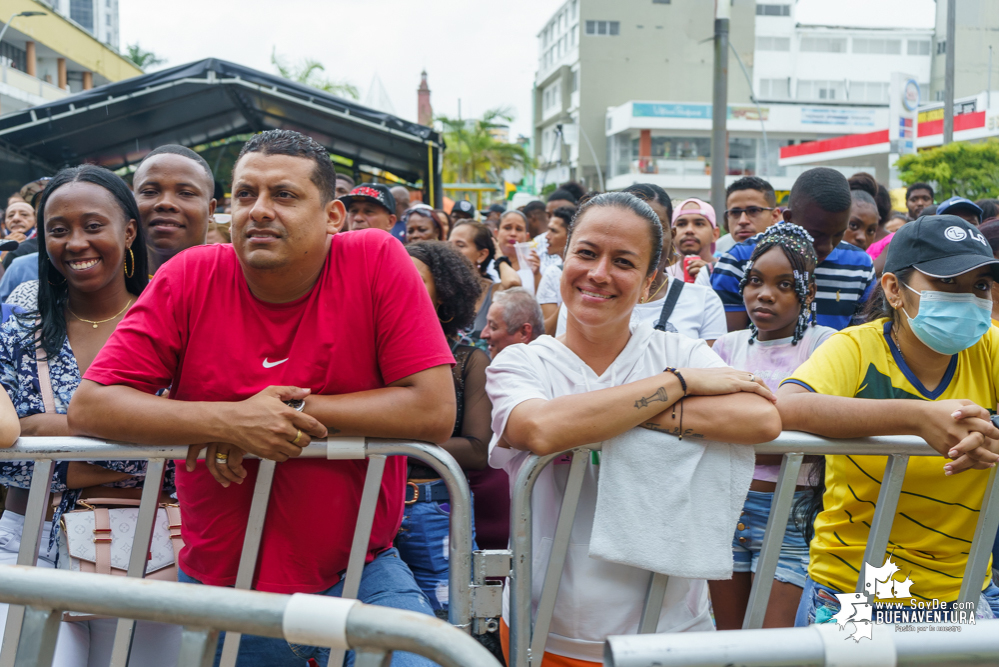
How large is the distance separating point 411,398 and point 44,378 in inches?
51.3

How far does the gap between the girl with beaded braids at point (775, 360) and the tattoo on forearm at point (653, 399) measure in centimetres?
103

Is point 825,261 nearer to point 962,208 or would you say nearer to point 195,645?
point 962,208

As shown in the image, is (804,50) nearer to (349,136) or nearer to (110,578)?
(349,136)

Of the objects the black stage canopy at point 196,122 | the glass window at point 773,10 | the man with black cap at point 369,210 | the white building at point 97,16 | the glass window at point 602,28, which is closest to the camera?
the man with black cap at point 369,210

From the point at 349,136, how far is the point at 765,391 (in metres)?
12.8

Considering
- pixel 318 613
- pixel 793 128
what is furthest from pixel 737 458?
pixel 793 128

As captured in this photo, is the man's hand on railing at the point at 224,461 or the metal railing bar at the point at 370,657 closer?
the metal railing bar at the point at 370,657

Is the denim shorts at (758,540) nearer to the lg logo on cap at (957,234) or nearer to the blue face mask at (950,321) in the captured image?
the blue face mask at (950,321)

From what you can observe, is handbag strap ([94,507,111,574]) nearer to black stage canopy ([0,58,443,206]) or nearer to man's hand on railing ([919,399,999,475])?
man's hand on railing ([919,399,999,475])

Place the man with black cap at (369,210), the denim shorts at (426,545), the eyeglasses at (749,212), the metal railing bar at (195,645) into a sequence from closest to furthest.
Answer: the metal railing bar at (195,645), the denim shorts at (426,545), the eyeglasses at (749,212), the man with black cap at (369,210)

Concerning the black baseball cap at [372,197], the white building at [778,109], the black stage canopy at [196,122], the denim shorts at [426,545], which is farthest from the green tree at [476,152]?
the denim shorts at [426,545]

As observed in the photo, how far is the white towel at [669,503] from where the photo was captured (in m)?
2.13

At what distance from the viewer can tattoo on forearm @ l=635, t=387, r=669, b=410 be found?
2.16 m

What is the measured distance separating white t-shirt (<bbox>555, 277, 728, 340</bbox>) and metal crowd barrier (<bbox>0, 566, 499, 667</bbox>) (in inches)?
101
